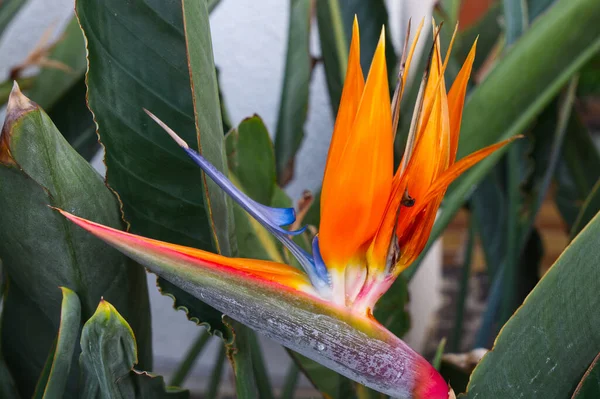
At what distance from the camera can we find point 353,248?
12.5 inches

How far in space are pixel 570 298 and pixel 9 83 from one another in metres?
0.63

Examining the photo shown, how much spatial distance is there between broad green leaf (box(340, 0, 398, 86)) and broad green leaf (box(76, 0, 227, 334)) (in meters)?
0.32

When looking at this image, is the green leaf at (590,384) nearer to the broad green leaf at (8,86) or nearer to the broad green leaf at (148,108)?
the broad green leaf at (148,108)

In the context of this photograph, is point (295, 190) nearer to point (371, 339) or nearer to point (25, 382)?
point (25, 382)

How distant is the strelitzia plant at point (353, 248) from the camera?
11.3 inches

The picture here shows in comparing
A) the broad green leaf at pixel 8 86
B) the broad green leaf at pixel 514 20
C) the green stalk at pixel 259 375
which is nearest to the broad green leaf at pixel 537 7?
the broad green leaf at pixel 514 20

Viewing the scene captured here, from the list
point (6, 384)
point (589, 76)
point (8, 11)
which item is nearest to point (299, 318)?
point (6, 384)

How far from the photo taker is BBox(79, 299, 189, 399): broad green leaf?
1.02ft

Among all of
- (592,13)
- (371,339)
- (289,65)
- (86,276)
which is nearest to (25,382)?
(86,276)

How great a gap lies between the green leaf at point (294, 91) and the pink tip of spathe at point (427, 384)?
417 millimetres

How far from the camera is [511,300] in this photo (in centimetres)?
74

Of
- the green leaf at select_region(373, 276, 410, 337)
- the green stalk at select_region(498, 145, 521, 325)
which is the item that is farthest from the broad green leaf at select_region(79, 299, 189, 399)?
the green stalk at select_region(498, 145, 521, 325)

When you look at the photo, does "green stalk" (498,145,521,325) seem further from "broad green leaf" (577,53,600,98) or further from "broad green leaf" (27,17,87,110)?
"broad green leaf" (27,17,87,110)

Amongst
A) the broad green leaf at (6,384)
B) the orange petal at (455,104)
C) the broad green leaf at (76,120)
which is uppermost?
the orange petal at (455,104)
